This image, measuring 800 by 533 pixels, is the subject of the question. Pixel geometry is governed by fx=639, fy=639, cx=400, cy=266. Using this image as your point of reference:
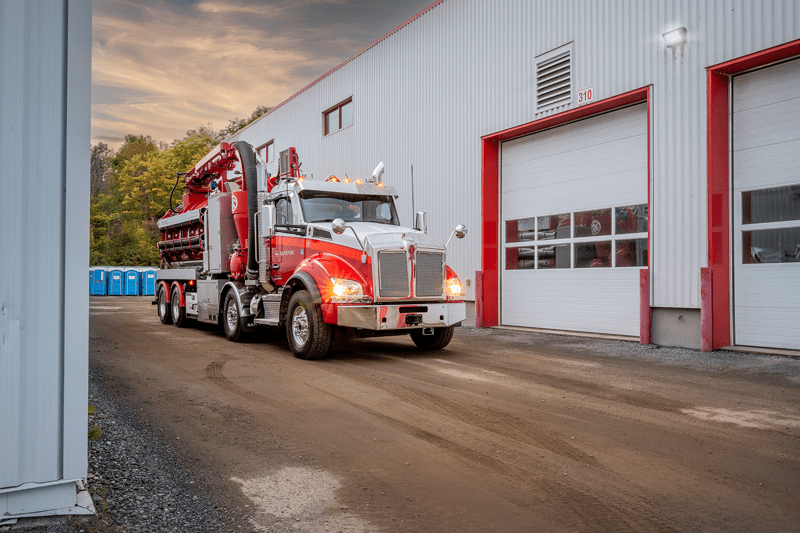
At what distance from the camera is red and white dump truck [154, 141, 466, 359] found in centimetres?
961

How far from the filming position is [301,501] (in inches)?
152

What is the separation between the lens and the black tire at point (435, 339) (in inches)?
429

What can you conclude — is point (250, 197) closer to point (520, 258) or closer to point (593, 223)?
point (520, 258)

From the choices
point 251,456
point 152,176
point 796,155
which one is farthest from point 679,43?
point 152,176

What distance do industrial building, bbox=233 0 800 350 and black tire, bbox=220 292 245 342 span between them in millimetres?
2794

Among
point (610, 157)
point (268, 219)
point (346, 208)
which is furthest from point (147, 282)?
point (610, 157)

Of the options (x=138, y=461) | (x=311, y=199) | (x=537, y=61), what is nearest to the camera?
(x=138, y=461)

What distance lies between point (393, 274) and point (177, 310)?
8.53 metres

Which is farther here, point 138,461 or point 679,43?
point 679,43

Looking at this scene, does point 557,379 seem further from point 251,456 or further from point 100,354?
point 100,354

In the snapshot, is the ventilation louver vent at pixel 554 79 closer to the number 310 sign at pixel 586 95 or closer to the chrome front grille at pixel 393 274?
the number 310 sign at pixel 586 95

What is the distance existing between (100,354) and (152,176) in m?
51.2

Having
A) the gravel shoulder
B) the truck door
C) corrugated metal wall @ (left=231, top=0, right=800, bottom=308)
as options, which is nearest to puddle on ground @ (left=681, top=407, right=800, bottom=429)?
the gravel shoulder

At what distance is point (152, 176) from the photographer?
57562mm
